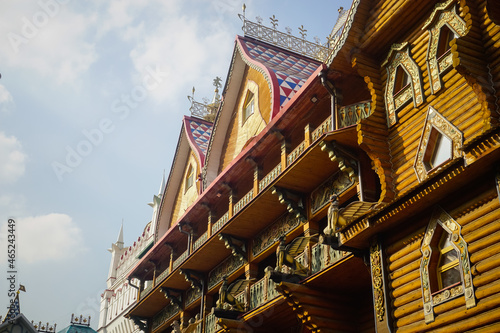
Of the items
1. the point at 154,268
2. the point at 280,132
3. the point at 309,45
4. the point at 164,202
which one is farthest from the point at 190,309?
the point at 309,45

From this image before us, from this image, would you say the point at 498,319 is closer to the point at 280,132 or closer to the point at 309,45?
the point at 280,132

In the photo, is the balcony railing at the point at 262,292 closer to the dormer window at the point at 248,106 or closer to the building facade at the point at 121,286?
the dormer window at the point at 248,106

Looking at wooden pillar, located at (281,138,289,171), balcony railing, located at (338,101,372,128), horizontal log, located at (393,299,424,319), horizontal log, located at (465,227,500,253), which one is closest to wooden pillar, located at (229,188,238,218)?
wooden pillar, located at (281,138,289,171)

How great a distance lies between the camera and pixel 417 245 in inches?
438

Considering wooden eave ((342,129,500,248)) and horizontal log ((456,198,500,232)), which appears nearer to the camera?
wooden eave ((342,129,500,248))

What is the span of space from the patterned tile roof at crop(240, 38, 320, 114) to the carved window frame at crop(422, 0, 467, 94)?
896 centimetres

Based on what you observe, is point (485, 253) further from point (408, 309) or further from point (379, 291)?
point (379, 291)

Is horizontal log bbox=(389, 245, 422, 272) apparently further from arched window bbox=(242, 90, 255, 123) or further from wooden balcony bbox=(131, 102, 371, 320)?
arched window bbox=(242, 90, 255, 123)

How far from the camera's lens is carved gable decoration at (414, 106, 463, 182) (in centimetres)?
1152

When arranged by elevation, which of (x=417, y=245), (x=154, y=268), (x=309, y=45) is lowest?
(x=417, y=245)

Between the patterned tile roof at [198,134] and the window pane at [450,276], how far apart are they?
685 inches

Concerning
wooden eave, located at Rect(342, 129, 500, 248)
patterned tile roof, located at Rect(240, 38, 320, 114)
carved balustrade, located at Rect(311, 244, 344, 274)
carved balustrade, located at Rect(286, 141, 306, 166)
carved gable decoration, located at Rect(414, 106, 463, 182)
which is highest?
patterned tile roof, located at Rect(240, 38, 320, 114)

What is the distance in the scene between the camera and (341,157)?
14.6m

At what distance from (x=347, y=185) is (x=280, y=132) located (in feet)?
12.8
